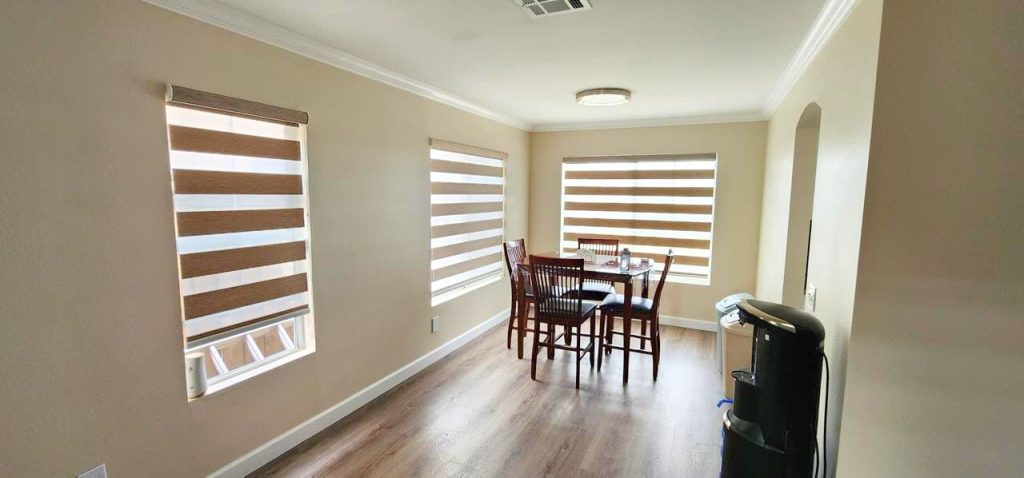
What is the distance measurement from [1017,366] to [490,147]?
3.82m

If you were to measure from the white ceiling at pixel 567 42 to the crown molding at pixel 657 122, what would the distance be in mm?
655

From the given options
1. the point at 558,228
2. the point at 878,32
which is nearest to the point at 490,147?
the point at 558,228

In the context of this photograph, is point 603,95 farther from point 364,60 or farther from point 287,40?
point 287,40

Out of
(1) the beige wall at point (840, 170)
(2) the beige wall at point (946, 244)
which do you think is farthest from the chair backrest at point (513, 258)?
(2) the beige wall at point (946, 244)

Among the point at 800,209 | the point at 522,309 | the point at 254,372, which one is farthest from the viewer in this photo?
the point at 522,309

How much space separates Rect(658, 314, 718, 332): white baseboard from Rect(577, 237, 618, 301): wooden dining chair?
1032mm

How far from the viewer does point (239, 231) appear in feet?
6.88

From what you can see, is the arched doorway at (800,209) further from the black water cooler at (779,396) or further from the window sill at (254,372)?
the window sill at (254,372)

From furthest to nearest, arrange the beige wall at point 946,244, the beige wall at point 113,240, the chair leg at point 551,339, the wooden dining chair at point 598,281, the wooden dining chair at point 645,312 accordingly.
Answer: the wooden dining chair at point 598,281, the chair leg at point 551,339, the wooden dining chair at point 645,312, the beige wall at point 113,240, the beige wall at point 946,244

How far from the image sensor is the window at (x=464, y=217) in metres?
3.64

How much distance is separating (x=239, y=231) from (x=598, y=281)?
2937 mm

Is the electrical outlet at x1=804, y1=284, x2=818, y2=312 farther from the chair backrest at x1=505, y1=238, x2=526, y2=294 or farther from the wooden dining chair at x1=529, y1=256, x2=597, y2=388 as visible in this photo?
the chair backrest at x1=505, y1=238, x2=526, y2=294

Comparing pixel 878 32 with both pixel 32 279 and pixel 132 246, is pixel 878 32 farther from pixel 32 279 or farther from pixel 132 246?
pixel 32 279

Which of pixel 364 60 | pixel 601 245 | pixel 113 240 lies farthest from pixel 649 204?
pixel 113 240
